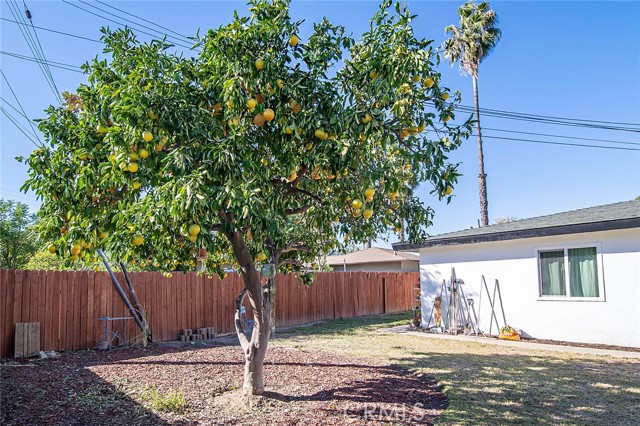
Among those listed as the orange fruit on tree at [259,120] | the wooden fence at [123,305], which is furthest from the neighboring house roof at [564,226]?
the wooden fence at [123,305]

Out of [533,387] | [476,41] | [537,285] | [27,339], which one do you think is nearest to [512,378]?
[533,387]

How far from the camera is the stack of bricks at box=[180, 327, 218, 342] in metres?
10.8

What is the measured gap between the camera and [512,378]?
639cm

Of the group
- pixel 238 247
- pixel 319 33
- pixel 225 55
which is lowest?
pixel 238 247

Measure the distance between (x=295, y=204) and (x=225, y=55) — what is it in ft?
6.15

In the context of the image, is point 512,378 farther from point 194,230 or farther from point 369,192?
point 194,230

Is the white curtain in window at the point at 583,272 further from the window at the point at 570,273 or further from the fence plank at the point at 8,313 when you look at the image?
the fence plank at the point at 8,313

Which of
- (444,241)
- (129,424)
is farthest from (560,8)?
(129,424)

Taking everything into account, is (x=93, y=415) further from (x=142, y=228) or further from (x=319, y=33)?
(x=319, y=33)

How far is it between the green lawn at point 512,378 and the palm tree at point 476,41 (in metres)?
11.1

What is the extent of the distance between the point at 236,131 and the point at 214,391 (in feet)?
11.1

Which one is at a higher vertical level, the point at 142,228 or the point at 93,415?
the point at 142,228

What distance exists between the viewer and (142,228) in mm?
3398

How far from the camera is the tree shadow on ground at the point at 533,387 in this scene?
465 cm
